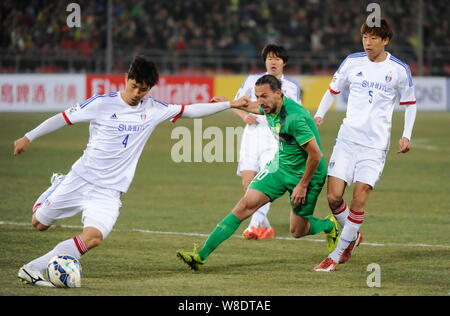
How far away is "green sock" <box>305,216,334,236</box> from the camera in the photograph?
9094 millimetres

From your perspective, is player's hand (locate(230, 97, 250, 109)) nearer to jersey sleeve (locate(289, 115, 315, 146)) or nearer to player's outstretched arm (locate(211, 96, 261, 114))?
player's outstretched arm (locate(211, 96, 261, 114))

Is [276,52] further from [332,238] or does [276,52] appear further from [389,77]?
[332,238]

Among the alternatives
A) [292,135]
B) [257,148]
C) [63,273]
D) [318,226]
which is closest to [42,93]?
[257,148]

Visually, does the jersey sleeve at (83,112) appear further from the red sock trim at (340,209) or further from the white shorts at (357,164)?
the red sock trim at (340,209)

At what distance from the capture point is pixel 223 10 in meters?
35.1

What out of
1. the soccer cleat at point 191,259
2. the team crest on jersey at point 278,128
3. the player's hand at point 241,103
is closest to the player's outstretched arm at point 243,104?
the player's hand at point 241,103

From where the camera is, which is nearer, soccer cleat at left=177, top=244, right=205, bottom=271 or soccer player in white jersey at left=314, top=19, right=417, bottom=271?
soccer cleat at left=177, top=244, right=205, bottom=271

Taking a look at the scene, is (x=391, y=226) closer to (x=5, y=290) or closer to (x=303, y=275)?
(x=303, y=275)

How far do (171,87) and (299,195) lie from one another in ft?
76.2

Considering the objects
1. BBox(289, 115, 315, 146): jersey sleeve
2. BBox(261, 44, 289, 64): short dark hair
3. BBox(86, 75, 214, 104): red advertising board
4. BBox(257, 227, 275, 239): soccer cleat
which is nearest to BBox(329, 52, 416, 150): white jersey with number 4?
BBox(289, 115, 315, 146): jersey sleeve

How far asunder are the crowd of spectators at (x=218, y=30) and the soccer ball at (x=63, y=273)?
77.0 ft

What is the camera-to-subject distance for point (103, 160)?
7.89m

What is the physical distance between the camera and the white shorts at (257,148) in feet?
35.9

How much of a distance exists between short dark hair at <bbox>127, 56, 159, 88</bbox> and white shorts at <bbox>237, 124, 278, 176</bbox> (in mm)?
3547
